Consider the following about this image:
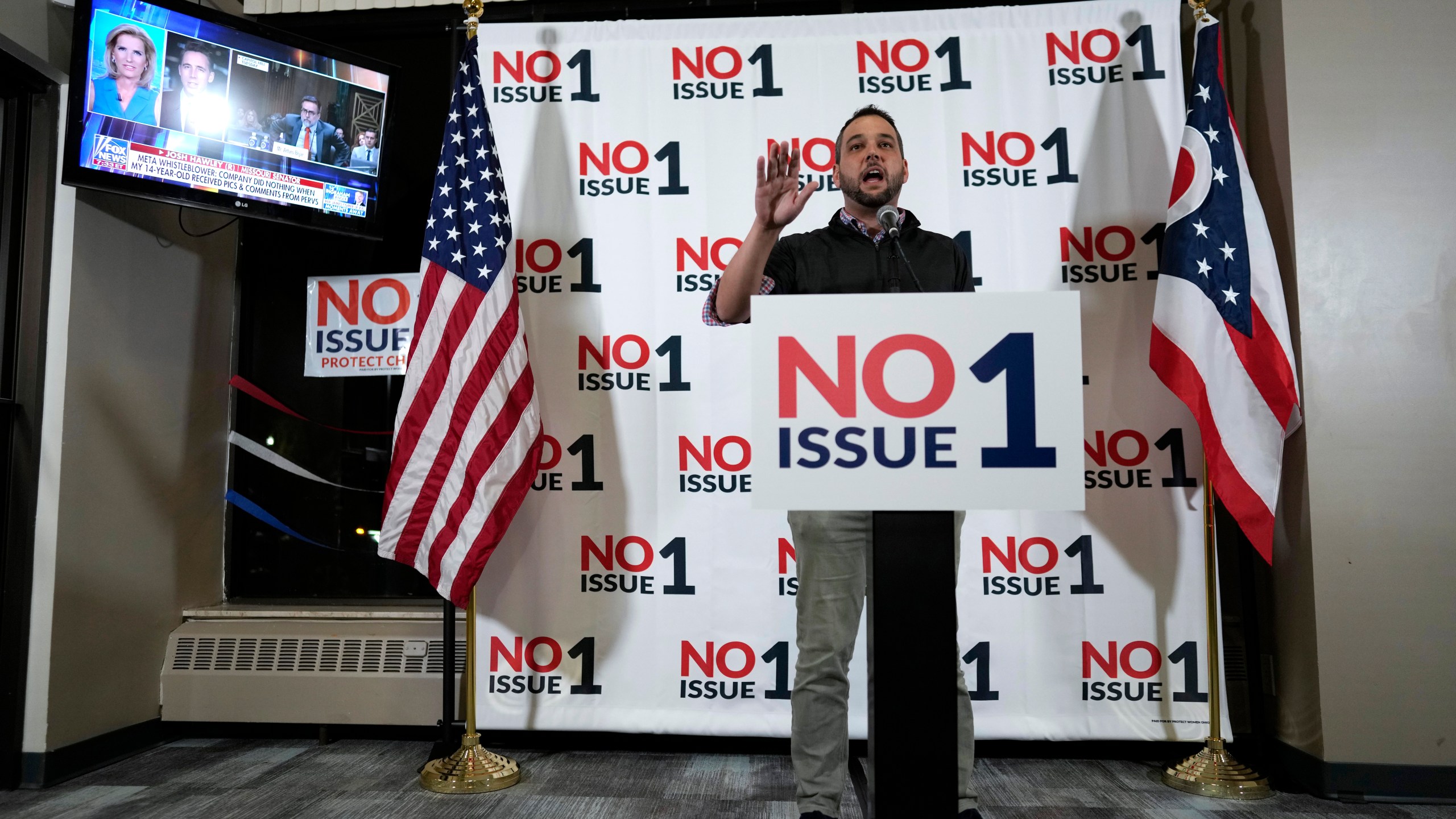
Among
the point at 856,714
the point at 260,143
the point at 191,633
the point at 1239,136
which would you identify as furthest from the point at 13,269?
the point at 1239,136

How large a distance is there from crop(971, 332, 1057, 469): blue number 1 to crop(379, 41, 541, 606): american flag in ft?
6.03

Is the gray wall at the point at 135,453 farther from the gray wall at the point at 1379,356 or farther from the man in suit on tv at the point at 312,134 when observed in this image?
the gray wall at the point at 1379,356

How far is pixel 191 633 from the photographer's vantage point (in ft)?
10.3

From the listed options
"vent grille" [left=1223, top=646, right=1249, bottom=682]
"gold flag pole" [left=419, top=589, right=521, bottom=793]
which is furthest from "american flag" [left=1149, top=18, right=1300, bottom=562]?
"gold flag pole" [left=419, top=589, right=521, bottom=793]

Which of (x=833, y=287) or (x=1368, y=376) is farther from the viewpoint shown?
(x=1368, y=376)

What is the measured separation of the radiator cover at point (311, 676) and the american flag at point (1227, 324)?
2562mm

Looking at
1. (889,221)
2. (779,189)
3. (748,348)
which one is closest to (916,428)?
(889,221)

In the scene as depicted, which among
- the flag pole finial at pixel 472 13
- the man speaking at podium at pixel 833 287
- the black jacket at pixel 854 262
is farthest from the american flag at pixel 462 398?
the black jacket at pixel 854 262

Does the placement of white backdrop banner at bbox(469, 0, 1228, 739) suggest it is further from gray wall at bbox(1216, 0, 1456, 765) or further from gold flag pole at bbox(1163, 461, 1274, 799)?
gray wall at bbox(1216, 0, 1456, 765)

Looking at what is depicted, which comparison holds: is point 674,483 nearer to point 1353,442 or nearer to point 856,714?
point 856,714

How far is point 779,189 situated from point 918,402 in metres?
0.69

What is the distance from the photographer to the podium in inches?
48.2

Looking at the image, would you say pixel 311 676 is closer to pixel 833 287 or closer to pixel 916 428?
pixel 833 287

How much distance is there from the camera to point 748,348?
2938 mm
